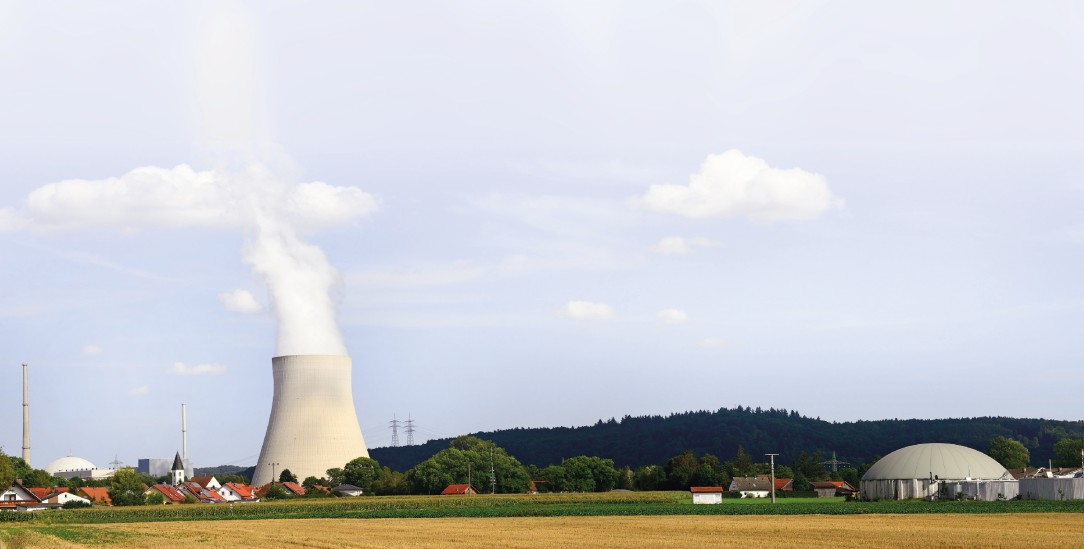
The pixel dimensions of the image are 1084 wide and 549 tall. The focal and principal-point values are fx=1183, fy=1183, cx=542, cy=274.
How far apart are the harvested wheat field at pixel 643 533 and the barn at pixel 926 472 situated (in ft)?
83.8

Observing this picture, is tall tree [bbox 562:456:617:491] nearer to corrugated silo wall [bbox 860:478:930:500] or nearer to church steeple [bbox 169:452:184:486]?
corrugated silo wall [bbox 860:478:930:500]

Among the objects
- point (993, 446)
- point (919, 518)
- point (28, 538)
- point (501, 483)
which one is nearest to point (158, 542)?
point (28, 538)

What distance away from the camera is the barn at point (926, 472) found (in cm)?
7012

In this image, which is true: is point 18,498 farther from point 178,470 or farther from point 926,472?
point 926,472

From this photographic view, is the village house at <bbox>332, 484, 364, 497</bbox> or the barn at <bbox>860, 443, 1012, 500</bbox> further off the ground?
the barn at <bbox>860, 443, 1012, 500</bbox>

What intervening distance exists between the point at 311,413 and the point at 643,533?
40604 mm

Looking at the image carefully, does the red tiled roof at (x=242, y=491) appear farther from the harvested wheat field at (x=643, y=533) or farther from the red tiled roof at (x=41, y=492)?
the harvested wheat field at (x=643, y=533)

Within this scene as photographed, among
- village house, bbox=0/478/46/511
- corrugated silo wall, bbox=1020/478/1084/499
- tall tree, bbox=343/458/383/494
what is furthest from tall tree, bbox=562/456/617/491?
corrugated silo wall, bbox=1020/478/1084/499

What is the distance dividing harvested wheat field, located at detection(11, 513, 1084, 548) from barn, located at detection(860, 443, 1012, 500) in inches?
1005

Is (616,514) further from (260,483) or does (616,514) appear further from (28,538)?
(260,483)

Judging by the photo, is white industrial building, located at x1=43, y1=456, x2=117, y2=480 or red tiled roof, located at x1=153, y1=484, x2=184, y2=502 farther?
white industrial building, located at x1=43, y1=456, x2=117, y2=480

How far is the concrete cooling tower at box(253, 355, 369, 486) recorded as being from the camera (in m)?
71.6

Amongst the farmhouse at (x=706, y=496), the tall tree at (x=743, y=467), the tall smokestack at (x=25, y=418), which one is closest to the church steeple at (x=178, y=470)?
the tall smokestack at (x=25, y=418)

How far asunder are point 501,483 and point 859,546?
229ft
